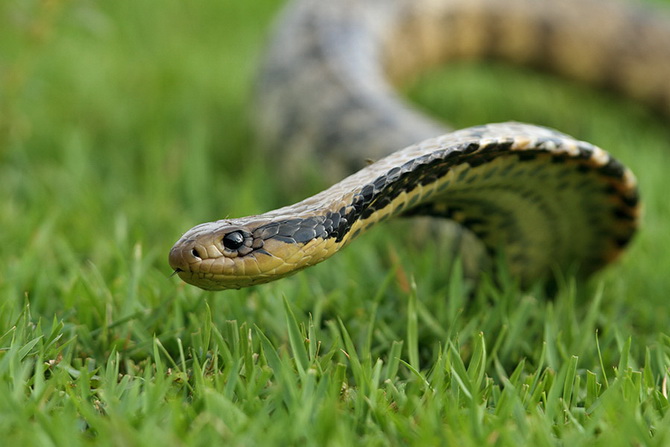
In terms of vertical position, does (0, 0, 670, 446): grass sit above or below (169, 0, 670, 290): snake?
below

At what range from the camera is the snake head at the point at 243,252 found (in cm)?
213

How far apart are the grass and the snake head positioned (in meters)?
0.15

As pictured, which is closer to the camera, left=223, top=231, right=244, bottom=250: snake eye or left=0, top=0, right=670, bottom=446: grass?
left=0, top=0, right=670, bottom=446: grass

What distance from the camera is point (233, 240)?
7.07 ft

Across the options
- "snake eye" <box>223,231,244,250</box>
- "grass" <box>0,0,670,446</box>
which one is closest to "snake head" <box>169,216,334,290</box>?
"snake eye" <box>223,231,244,250</box>

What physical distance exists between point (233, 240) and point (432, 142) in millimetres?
606

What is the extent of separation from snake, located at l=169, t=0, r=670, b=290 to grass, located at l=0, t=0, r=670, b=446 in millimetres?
195

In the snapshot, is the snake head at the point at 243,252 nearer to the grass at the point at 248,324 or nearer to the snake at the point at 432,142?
the snake at the point at 432,142

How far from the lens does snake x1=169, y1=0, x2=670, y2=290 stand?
2.20 metres

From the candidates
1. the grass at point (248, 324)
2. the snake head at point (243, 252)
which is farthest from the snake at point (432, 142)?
the grass at point (248, 324)

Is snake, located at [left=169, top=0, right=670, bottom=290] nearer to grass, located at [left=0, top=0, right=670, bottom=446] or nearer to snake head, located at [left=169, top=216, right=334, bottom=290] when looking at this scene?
snake head, located at [left=169, top=216, right=334, bottom=290]

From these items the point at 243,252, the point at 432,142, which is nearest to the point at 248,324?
the point at 243,252

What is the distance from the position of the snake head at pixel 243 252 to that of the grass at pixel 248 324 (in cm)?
15

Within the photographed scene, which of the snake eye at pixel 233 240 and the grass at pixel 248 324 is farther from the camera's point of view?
the snake eye at pixel 233 240
